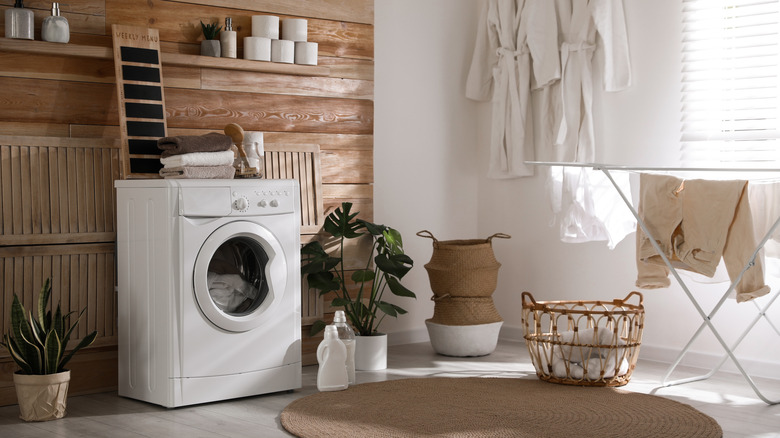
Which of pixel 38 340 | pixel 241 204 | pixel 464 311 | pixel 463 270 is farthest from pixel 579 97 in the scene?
pixel 38 340

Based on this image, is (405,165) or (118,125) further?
(405,165)

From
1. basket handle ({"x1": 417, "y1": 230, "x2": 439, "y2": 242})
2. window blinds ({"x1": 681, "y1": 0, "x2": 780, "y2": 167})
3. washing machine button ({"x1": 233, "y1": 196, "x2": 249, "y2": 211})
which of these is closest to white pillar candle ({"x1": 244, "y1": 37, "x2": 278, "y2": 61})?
washing machine button ({"x1": 233, "y1": 196, "x2": 249, "y2": 211})

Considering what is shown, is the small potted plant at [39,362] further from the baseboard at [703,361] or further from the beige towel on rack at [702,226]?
the baseboard at [703,361]

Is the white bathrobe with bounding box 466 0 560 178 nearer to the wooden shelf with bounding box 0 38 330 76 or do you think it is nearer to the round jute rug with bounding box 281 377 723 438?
the wooden shelf with bounding box 0 38 330 76

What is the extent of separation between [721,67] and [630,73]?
0.42m

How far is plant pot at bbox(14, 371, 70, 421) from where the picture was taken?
2953 mm

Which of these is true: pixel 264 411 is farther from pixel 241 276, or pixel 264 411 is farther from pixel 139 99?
pixel 139 99

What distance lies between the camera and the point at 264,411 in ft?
10.2

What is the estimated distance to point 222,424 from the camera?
2910mm

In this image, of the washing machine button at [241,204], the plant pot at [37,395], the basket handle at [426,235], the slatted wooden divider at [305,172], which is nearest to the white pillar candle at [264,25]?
the slatted wooden divider at [305,172]

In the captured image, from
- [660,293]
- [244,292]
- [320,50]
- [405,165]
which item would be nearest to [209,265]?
[244,292]

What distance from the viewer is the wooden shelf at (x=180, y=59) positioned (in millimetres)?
3205

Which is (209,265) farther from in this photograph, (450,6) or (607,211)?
(450,6)

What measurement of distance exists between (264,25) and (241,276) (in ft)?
3.81
